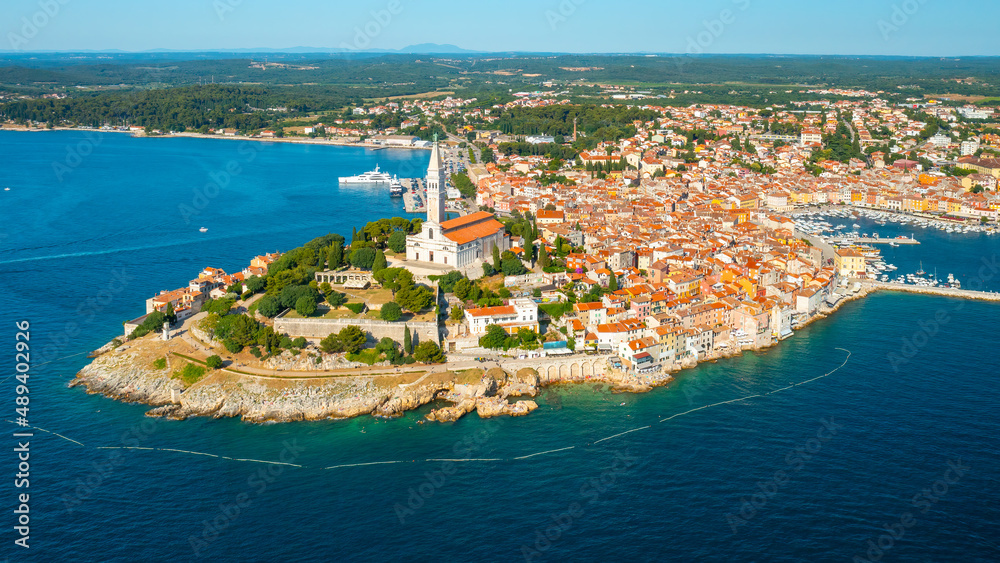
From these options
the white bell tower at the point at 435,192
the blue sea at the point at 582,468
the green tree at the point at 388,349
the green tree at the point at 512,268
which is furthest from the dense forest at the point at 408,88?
the green tree at the point at 388,349

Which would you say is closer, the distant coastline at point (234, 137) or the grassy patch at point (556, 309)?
the grassy patch at point (556, 309)

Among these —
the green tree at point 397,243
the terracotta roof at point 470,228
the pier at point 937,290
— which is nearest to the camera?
the terracotta roof at point 470,228

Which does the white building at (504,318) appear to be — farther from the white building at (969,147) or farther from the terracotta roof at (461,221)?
the white building at (969,147)

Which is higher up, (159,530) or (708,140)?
(708,140)

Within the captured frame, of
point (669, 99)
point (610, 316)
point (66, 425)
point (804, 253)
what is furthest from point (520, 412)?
point (669, 99)

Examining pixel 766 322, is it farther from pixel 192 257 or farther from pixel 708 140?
pixel 708 140

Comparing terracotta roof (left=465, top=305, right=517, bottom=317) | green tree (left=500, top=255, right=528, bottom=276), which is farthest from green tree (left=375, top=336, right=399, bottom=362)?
green tree (left=500, top=255, right=528, bottom=276)

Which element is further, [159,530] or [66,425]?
[66,425]

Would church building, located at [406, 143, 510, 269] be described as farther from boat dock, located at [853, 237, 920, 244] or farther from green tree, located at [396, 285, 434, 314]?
boat dock, located at [853, 237, 920, 244]
